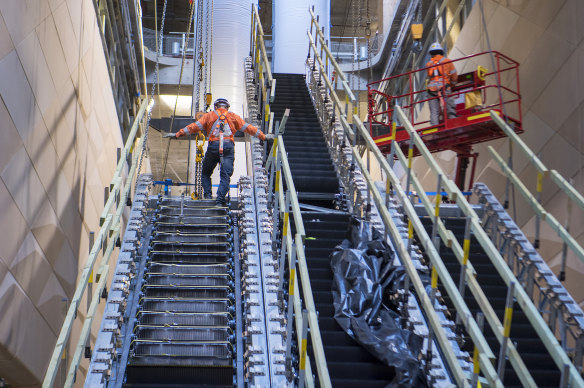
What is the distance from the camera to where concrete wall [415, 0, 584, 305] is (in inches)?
369

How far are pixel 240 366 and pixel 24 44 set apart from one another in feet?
12.2

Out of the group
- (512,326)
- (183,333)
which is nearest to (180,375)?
(183,333)

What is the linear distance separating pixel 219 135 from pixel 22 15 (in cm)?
340

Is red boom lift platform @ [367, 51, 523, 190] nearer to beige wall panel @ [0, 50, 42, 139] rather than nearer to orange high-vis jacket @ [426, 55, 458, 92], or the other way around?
orange high-vis jacket @ [426, 55, 458, 92]

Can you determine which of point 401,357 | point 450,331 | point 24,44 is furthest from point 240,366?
point 24,44

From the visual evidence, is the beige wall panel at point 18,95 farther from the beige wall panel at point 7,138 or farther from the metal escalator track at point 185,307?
the metal escalator track at point 185,307

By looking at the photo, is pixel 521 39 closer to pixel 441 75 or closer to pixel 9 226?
pixel 441 75

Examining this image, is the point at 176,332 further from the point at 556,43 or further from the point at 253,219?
the point at 556,43

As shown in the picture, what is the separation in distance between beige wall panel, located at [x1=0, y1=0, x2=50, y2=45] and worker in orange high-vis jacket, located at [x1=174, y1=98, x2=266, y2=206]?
2.65 metres

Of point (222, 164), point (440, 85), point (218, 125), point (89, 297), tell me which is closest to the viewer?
point (89, 297)

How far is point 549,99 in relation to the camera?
34.1ft

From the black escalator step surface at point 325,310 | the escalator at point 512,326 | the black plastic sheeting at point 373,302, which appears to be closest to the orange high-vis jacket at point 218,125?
the escalator at point 512,326

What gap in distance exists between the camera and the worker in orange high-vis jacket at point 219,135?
31.9 feet

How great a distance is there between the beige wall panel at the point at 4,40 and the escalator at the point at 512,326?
453 centimetres
